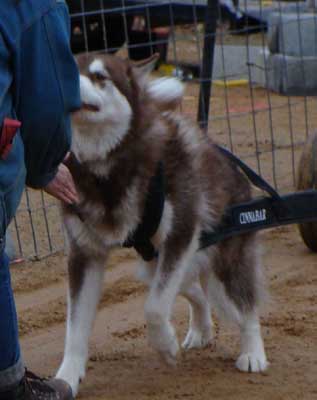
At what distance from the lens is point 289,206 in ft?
16.0

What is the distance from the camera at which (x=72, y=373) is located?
4.15 metres

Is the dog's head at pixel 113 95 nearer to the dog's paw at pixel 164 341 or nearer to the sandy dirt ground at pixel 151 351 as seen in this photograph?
the dog's paw at pixel 164 341

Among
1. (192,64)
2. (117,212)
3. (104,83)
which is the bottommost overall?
(192,64)

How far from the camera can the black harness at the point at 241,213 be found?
13.5ft

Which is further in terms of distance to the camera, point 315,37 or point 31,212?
point 315,37

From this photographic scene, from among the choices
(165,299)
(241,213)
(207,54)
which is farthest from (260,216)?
(207,54)

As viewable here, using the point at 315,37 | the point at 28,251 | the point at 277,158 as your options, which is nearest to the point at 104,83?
the point at 28,251

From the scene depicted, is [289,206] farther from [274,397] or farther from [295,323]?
[274,397]

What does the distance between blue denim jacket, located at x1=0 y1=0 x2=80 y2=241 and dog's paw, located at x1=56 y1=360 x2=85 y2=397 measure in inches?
53.4

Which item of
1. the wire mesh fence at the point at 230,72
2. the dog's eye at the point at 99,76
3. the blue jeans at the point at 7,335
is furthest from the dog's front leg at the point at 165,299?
the wire mesh fence at the point at 230,72

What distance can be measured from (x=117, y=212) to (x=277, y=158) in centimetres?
399

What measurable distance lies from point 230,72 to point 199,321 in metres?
6.85

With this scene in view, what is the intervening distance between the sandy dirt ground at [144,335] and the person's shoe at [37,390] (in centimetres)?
42

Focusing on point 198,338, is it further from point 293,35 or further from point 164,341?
point 293,35
